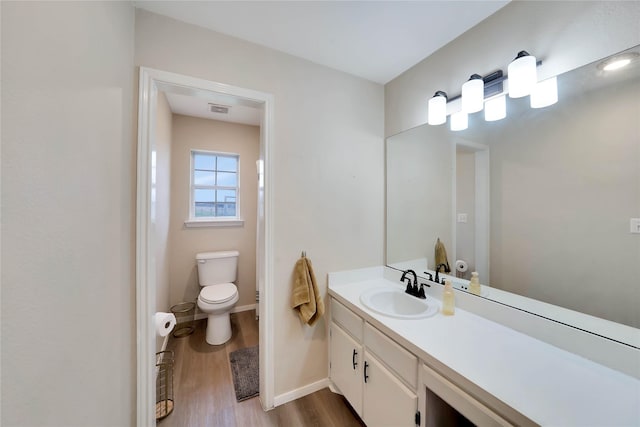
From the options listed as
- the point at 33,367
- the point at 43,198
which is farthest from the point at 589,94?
the point at 33,367

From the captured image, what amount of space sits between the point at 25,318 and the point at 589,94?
6.68ft

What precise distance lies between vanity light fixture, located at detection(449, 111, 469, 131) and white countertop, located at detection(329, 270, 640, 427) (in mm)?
1158

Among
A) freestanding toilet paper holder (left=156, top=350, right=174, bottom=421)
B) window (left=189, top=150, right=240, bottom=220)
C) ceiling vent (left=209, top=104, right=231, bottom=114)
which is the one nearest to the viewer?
freestanding toilet paper holder (left=156, top=350, right=174, bottom=421)

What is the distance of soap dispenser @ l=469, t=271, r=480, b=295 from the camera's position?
1.30 meters

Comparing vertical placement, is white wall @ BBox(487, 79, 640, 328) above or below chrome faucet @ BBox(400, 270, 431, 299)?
above

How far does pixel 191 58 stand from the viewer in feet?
4.30

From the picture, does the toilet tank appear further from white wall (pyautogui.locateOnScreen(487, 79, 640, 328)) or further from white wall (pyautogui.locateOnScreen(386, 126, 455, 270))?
white wall (pyautogui.locateOnScreen(487, 79, 640, 328))

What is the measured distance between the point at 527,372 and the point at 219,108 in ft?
10.1

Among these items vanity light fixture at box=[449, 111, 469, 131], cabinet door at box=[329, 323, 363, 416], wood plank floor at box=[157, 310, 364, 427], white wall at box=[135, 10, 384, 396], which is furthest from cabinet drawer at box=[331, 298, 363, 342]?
vanity light fixture at box=[449, 111, 469, 131]

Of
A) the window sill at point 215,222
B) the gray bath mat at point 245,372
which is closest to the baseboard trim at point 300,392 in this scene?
the gray bath mat at point 245,372

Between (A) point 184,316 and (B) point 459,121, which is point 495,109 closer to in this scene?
(B) point 459,121

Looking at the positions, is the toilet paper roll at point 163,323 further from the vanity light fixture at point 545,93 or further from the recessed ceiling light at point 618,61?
the recessed ceiling light at point 618,61

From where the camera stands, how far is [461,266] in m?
1.44

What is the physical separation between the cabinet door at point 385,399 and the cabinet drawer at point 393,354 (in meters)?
0.05
